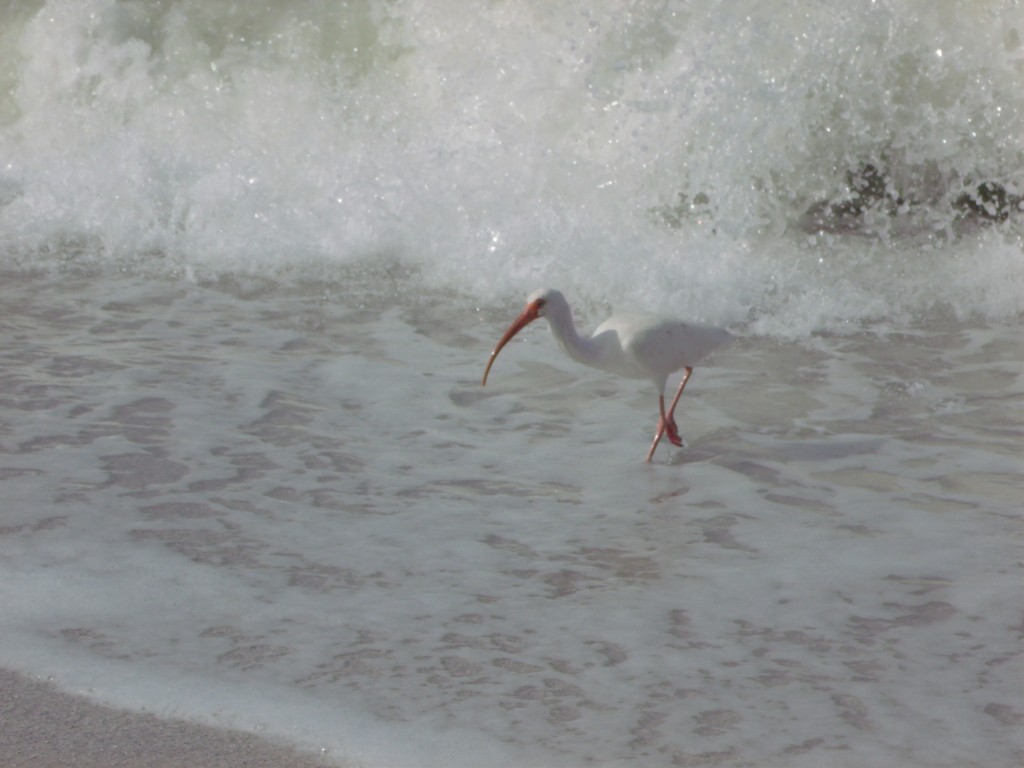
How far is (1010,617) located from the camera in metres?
3.81

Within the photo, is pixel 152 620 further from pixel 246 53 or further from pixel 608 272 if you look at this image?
pixel 246 53

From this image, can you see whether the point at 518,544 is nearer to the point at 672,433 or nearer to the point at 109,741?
the point at 672,433

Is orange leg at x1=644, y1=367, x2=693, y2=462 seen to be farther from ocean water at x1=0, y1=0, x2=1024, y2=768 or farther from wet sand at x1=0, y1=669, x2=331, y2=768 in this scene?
wet sand at x1=0, y1=669, x2=331, y2=768

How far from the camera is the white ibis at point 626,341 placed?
544 centimetres

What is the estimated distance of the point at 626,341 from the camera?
5.44m

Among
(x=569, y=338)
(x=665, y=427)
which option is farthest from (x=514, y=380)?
(x=665, y=427)

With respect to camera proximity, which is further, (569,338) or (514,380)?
(514,380)

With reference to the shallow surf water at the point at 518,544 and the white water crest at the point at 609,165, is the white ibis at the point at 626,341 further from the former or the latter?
the white water crest at the point at 609,165

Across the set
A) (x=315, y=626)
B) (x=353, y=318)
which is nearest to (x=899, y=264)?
(x=353, y=318)

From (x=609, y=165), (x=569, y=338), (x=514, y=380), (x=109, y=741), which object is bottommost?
(x=109, y=741)

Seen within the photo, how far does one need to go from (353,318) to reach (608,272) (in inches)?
56.0

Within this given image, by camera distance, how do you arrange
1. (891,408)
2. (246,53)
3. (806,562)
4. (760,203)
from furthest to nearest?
(246,53)
(760,203)
(891,408)
(806,562)

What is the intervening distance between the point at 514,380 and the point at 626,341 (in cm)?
82

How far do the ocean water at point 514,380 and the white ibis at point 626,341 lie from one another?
0.82 feet
